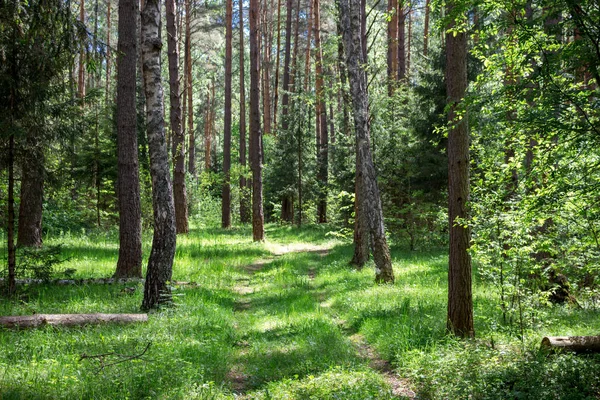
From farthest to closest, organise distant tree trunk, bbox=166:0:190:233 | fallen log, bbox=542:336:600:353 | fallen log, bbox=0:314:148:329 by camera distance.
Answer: distant tree trunk, bbox=166:0:190:233 < fallen log, bbox=0:314:148:329 < fallen log, bbox=542:336:600:353

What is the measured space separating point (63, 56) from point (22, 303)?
4106mm

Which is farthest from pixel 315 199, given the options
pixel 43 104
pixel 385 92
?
pixel 43 104

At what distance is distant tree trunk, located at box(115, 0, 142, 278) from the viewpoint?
10445 millimetres

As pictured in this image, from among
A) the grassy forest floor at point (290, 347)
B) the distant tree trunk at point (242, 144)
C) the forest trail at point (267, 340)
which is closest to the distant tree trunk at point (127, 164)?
the grassy forest floor at point (290, 347)

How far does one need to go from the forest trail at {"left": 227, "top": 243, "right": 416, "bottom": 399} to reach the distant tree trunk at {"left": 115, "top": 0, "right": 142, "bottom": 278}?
240 centimetres

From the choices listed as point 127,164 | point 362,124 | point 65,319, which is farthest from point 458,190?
point 127,164

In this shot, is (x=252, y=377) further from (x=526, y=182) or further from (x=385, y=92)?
(x=385, y=92)

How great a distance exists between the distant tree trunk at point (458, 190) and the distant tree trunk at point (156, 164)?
4.53 m

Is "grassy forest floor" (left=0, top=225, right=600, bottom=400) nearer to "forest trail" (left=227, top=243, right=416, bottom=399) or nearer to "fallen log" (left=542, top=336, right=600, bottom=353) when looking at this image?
"forest trail" (left=227, top=243, right=416, bottom=399)

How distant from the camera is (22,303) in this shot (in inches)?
304

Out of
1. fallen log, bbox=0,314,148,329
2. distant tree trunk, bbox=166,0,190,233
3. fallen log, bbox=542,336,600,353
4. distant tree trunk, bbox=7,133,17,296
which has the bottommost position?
fallen log, bbox=542,336,600,353

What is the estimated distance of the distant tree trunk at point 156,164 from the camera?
8102 mm

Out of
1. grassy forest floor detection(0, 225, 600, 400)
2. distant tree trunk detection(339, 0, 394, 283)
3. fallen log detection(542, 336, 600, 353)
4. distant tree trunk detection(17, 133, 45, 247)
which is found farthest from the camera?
distant tree trunk detection(17, 133, 45, 247)

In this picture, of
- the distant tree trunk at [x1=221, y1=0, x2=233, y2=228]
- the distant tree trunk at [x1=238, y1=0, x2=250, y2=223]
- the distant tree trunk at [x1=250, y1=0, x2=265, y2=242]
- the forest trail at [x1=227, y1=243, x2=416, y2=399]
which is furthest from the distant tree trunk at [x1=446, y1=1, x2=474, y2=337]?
the distant tree trunk at [x1=238, y1=0, x2=250, y2=223]
